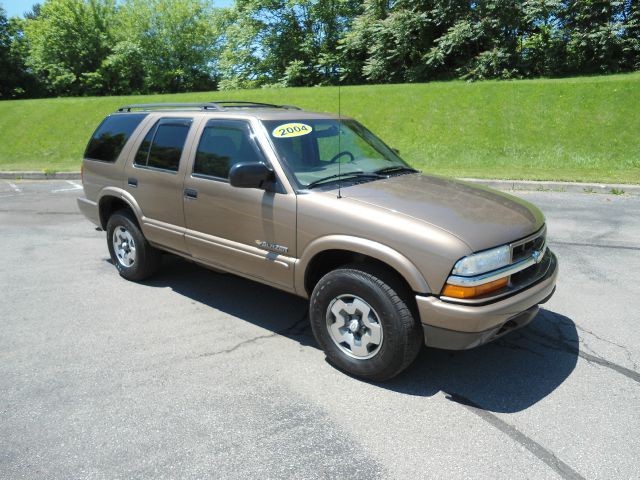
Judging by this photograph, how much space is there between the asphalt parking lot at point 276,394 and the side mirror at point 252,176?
1280 mm

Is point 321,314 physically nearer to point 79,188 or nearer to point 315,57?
point 79,188

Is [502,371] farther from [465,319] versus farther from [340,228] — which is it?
[340,228]

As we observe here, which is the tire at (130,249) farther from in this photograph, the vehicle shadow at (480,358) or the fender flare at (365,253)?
the fender flare at (365,253)

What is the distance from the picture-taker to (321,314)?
139 inches

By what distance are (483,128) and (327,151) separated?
12.1 m

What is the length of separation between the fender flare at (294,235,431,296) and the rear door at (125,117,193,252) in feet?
4.85

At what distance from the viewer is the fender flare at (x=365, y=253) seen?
120 inches

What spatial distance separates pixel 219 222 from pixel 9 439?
6.80 feet

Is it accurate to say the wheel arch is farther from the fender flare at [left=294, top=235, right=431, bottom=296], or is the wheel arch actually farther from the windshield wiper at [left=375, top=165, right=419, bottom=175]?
the windshield wiper at [left=375, top=165, right=419, bottom=175]

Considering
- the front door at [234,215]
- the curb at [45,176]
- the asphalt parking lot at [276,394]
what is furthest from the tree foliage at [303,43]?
the front door at [234,215]

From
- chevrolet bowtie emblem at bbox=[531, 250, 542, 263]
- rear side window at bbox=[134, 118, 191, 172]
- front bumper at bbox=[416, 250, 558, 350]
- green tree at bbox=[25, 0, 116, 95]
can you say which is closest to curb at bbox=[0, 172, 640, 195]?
chevrolet bowtie emblem at bbox=[531, 250, 542, 263]

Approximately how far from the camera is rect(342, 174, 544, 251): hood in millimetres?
3123

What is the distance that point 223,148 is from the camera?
4.25 meters

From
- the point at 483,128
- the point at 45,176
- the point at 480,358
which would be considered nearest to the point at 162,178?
the point at 480,358
